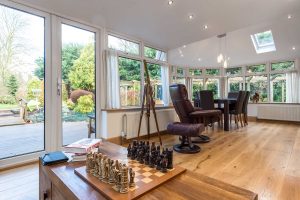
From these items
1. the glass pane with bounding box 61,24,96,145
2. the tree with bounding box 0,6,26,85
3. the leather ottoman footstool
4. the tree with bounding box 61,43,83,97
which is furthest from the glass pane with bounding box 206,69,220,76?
the tree with bounding box 0,6,26,85

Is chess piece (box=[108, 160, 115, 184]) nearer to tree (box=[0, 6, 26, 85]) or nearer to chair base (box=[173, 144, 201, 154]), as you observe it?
chair base (box=[173, 144, 201, 154])

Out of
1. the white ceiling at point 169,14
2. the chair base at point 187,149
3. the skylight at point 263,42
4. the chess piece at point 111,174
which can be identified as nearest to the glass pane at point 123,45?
the white ceiling at point 169,14

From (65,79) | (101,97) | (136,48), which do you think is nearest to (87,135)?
(101,97)

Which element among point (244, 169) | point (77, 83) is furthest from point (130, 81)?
point (244, 169)

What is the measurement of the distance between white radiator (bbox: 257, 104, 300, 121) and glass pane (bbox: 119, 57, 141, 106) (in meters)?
5.19

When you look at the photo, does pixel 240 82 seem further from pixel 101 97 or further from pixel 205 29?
pixel 101 97

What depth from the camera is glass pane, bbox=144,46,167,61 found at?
15.9 feet

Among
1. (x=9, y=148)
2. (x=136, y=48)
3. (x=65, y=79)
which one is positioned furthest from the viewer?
(x=136, y=48)

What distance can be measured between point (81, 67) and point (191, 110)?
7.37 ft

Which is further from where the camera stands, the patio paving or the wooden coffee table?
the patio paving

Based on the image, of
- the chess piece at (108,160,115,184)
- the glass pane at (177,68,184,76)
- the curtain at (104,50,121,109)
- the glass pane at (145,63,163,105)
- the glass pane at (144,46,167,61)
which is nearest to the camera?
the chess piece at (108,160,115,184)

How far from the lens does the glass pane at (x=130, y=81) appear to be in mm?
4237

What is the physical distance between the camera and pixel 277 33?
582cm

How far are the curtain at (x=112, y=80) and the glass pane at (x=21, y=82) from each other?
118 cm
